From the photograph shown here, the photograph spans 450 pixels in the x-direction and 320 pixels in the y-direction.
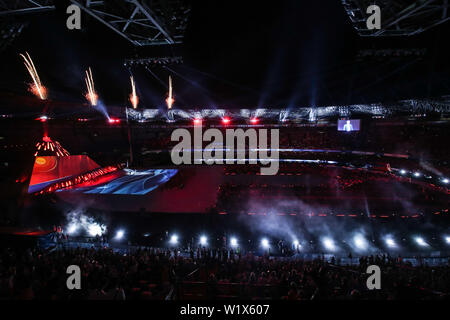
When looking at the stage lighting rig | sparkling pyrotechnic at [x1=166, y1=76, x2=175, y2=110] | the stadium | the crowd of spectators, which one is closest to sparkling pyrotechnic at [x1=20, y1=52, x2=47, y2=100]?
the stadium

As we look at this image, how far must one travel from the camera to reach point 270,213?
11461mm

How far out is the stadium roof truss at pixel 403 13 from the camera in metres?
6.34

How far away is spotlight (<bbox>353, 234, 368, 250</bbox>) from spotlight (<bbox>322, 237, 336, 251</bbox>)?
1.13 metres

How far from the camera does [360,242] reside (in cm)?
1035

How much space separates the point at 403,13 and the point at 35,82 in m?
17.8

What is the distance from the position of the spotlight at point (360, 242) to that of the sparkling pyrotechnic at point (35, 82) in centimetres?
1914

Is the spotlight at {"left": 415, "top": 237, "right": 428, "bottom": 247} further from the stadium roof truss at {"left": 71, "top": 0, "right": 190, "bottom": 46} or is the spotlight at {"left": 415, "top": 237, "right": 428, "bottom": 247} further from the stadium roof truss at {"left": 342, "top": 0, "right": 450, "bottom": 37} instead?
the stadium roof truss at {"left": 71, "top": 0, "right": 190, "bottom": 46}

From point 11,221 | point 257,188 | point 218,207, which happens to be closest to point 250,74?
point 257,188

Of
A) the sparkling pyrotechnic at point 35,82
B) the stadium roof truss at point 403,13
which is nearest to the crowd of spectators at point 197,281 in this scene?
the stadium roof truss at point 403,13

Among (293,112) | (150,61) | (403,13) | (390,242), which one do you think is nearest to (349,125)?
(293,112)

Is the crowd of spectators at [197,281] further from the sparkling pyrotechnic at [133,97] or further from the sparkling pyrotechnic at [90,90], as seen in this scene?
the sparkling pyrotechnic at [133,97]
